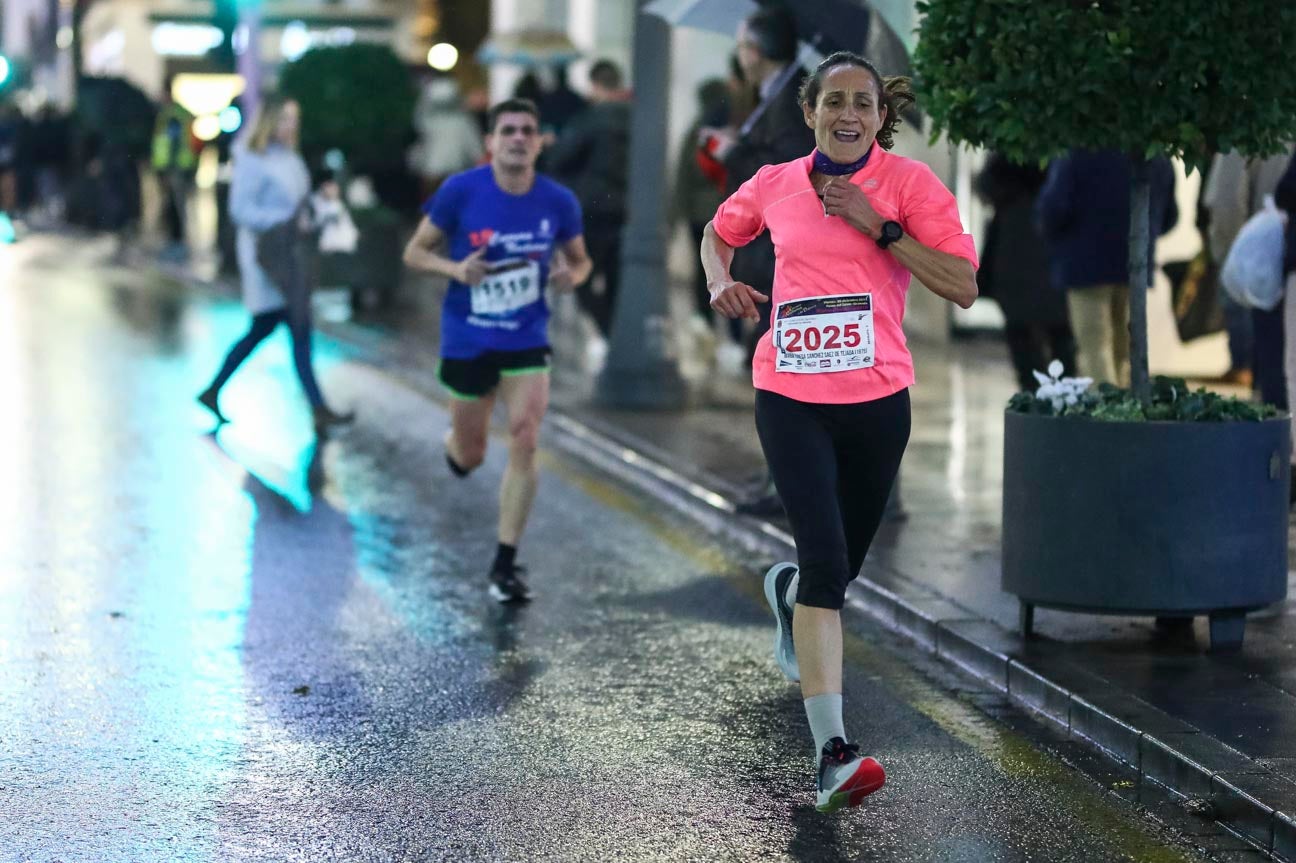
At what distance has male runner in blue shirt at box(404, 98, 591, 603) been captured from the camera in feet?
27.6

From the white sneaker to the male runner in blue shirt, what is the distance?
1.95 m

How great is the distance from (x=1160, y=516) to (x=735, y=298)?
1.97 m

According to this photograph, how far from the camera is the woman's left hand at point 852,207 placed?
18.4ft

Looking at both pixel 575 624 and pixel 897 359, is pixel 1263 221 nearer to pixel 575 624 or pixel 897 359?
pixel 575 624

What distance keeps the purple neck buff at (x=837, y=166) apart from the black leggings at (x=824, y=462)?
58 cm

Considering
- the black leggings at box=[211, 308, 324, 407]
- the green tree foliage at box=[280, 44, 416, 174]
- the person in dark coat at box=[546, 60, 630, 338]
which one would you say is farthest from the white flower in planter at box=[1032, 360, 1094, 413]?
the green tree foliage at box=[280, 44, 416, 174]

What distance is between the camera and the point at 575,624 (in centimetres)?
806

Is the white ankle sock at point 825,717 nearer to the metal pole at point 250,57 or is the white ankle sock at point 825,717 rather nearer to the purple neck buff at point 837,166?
the purple neck buff at point 837,166

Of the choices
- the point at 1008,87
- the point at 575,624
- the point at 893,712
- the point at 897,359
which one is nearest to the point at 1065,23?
the point at 1008,87

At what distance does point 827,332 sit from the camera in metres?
5.78

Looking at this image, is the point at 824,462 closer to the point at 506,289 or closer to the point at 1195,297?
the point at 506,289

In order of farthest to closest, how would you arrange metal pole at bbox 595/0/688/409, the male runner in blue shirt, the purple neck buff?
metal pole at bbox 595/0/688/409 → the male runner in blue shirt → the purple neck buff

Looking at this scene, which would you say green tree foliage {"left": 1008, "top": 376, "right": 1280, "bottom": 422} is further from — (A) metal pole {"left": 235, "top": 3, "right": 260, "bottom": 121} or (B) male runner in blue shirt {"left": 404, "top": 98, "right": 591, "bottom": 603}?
(A) metal pole {"left": 235, "top": 3, "right": 260, "bottom": 121}

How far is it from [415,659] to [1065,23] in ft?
9.34
